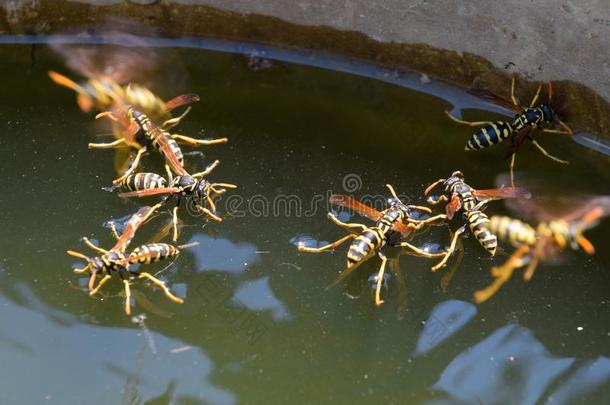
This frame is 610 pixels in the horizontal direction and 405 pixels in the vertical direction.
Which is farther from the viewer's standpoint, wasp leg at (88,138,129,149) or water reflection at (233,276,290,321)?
wasp leg at (88,138,129,149)

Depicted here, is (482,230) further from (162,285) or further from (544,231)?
(162,285)

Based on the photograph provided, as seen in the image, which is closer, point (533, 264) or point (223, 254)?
point (533, 264)

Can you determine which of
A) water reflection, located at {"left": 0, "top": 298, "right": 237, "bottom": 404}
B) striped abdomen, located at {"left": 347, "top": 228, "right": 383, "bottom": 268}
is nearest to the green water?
water reflection, located at {"left": 0, "top": 298, "right": 237, "bottom": 404}

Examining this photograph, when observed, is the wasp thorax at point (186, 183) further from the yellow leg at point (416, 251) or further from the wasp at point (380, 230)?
the yellow leg at point (416, 251)

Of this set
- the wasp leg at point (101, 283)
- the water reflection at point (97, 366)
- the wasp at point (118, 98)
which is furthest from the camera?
the wasp at point (118, 98)

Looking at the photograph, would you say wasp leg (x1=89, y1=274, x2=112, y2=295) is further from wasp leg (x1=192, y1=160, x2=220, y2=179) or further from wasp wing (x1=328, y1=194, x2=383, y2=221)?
wasp wing (x1=328, y1=194, x2=383, y2=221)

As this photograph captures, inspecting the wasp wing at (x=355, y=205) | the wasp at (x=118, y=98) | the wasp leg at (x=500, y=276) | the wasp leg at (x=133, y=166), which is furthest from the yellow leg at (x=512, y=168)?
the wasp leg at (x=133, y=166)

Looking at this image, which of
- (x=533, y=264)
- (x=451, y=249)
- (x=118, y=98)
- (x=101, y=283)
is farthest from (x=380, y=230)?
(x=118, y=98)
